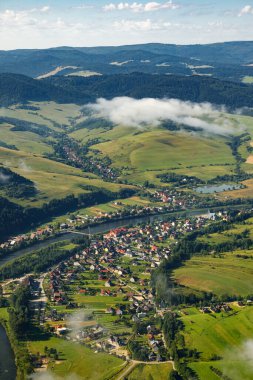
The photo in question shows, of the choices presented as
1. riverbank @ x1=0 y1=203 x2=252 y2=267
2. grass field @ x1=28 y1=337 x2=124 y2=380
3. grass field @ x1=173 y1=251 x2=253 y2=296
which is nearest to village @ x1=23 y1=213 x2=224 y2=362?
grass field @ x1=28 y1=337 x2=124 y2=380

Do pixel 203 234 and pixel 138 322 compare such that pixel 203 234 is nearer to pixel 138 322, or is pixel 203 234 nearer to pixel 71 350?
pixel 138 322

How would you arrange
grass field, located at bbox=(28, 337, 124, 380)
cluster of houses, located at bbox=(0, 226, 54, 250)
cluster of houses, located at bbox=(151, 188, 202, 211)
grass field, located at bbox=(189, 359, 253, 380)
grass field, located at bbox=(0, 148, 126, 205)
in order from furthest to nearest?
grass field, located at bbox=(0, 148, 126, 205), cluster of houses, located at bbox=(151, 188, 202, 211), cluster of houses, located at bbox=(0, 226, 54, 250), grass field, located at bbox=(28, 337, 124, 380), grass field, located at bbox=(189, 359, 253, 380)

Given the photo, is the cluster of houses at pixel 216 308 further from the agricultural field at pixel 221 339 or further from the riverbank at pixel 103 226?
the riverbank at pixel 103 226

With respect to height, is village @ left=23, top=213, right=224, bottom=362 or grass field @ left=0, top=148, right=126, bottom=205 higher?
grass field @ left=0, top=148, right=126, bottom=205

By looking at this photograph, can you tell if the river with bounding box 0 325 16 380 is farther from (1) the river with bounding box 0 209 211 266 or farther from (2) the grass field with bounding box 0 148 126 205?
(2) the grass field with bounding box 0 148 126 205

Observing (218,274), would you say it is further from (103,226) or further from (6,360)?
(6,360)

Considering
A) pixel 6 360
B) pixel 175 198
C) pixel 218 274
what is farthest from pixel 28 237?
pixel 6 360
